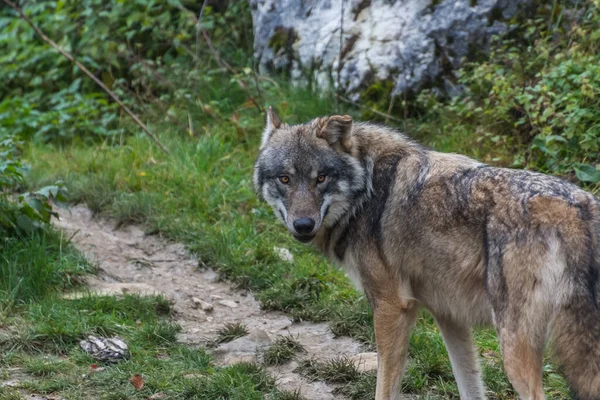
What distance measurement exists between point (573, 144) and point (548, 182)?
304 cm

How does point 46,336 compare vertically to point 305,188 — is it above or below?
below

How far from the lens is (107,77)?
36.2ft

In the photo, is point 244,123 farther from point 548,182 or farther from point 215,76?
point 548,182

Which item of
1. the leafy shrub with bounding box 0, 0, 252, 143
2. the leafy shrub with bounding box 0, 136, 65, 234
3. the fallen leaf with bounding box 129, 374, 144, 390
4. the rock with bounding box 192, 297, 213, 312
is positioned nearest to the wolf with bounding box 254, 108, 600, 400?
the fallen leaf with bounding box 129, 374, 144, 390

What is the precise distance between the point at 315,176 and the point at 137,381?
167 centimetres

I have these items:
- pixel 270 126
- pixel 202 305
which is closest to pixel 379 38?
pixel 270 126

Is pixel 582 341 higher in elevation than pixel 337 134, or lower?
lower

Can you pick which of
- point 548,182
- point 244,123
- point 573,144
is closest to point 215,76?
point 244,123

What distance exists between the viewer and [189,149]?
8.98 metres

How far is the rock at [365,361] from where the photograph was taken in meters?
5.56

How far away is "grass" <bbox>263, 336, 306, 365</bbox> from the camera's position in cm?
576

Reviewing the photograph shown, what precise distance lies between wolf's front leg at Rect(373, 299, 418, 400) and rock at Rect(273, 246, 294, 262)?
2386 mm

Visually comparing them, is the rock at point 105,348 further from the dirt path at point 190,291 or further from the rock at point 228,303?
the rock at point 228,303

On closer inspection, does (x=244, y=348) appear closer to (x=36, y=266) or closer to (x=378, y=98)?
(x=36, y=266)
